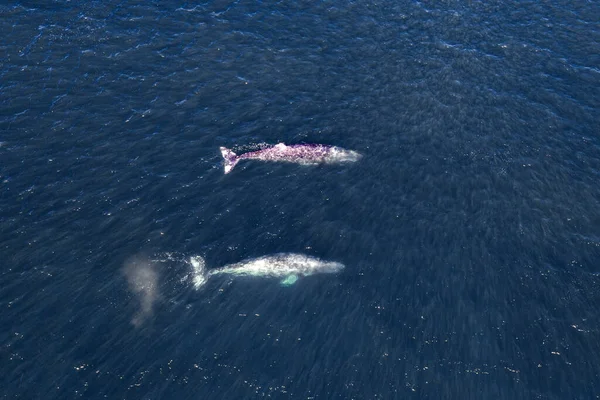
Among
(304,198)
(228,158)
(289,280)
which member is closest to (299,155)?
(304,198)

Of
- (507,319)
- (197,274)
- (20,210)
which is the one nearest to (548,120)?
(507,319)

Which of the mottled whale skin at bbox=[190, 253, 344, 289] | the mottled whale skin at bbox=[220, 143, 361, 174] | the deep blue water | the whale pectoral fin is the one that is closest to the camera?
the deep blue water

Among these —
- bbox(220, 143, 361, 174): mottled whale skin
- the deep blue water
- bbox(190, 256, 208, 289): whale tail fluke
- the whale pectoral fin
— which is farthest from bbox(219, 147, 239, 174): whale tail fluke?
the whale pectoral fin

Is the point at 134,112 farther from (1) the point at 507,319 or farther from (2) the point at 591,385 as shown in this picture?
(2) the point at 591,385

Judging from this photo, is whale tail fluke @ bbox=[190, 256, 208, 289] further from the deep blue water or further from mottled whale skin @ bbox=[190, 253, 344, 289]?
the deep blue water

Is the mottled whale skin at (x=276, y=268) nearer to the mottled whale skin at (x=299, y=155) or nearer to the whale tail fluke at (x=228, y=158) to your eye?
the whale tail fluke at (x=228, y=158)

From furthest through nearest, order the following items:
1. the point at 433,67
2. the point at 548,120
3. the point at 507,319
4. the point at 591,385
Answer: the point at 433,67, the point at 548,120, the point at 507,319, the point at 591,385

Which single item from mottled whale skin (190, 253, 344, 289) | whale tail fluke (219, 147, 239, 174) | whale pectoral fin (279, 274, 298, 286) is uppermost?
whale tail fluke (219, 147, 239, 174)

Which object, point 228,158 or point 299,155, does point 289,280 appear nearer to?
point 299,155
